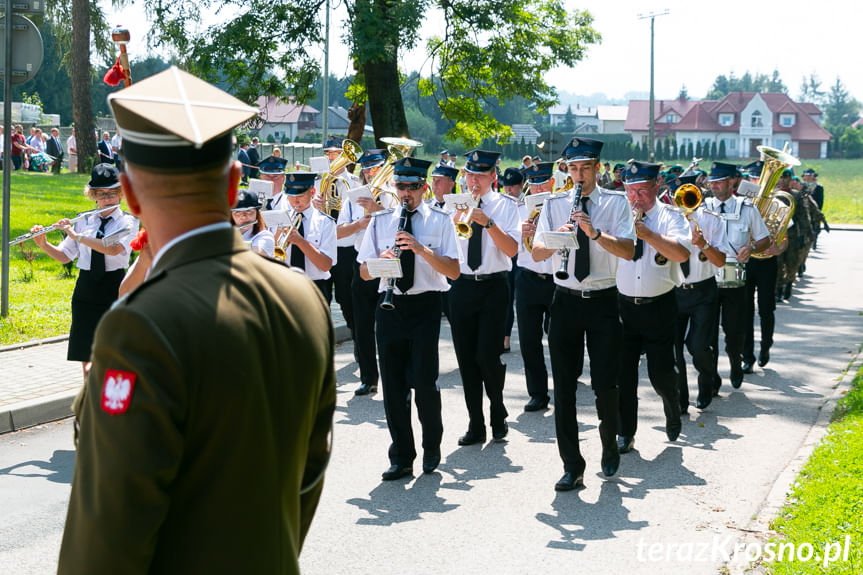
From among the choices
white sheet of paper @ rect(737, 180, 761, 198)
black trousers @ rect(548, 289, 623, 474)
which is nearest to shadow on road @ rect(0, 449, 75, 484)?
black trousers @ rect(548, 289, 623, 474)

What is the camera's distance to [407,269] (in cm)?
758


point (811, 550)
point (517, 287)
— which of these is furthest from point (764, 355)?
point (811, 550)

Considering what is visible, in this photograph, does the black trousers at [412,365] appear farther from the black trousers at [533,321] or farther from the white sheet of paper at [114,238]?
the black trousers at [533,321]

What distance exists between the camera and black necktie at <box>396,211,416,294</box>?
7.57 m

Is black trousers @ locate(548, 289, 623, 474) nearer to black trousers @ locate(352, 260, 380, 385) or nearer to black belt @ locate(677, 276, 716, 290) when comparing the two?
black belt @ locate(677, 276, 716, 290)

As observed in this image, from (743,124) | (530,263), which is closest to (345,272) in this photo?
(530,263)

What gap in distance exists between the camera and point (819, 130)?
404 ft

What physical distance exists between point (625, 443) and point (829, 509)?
7.06 feet

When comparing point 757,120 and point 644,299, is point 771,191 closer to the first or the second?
point 644,299

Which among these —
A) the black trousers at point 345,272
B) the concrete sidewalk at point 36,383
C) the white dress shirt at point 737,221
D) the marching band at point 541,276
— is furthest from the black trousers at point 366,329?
the white dress shirt at point 737,221

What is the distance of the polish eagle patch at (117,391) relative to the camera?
6.77ft

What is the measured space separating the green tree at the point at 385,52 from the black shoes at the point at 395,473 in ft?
41.3

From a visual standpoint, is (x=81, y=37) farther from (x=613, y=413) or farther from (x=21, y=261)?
(x=613, y=413)

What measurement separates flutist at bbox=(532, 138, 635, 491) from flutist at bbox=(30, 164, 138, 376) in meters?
3.19
